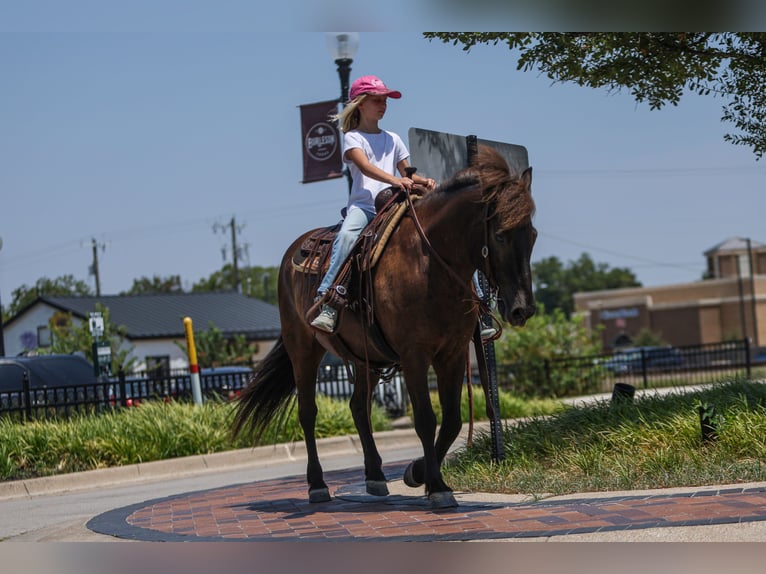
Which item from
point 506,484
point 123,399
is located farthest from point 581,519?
point 123,399

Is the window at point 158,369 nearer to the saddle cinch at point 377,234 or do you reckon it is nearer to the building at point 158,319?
the building at point 158,319

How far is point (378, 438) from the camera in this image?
51.5ft

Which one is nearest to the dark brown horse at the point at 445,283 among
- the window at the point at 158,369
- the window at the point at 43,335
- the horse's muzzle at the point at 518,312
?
the horse's muzzle at the point at 518,312

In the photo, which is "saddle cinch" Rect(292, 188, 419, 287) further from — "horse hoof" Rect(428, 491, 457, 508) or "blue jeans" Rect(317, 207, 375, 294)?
"horse hoof" Rect(428, 491, 457, 508)

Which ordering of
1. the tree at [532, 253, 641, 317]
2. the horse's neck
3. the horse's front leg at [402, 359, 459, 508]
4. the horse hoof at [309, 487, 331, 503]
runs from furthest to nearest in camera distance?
the tree at [532, 253, 641, 317], the horse hoof at [309, 487, 331, 503], the horse's front leg at [402, 359, 459, 508], the horse's neck

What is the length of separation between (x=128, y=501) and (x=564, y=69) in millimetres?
6369

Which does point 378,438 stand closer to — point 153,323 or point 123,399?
point 123,399

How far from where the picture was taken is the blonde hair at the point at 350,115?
7789mm

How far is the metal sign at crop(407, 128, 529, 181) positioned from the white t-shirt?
0.73 meters

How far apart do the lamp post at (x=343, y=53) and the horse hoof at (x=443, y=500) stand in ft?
29.8

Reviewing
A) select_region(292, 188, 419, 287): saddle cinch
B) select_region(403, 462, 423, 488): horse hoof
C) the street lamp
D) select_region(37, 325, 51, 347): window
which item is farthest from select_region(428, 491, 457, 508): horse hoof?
select_region(37, 325, 51, 347): window

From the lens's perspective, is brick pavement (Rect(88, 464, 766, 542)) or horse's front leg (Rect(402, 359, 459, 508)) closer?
brick pavement (Rect(88, 464, 766, 542))

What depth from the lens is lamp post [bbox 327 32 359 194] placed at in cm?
1591

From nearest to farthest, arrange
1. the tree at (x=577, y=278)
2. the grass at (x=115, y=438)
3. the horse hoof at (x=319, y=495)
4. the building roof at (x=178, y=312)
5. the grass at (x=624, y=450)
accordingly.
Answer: the grass at (x=624, y=450)
the horse hoof at (x=319, y=495)
the grass at (x=115, y=438)
the building roof at (x=178, y=312)
the tree at (x=577, y=278)
